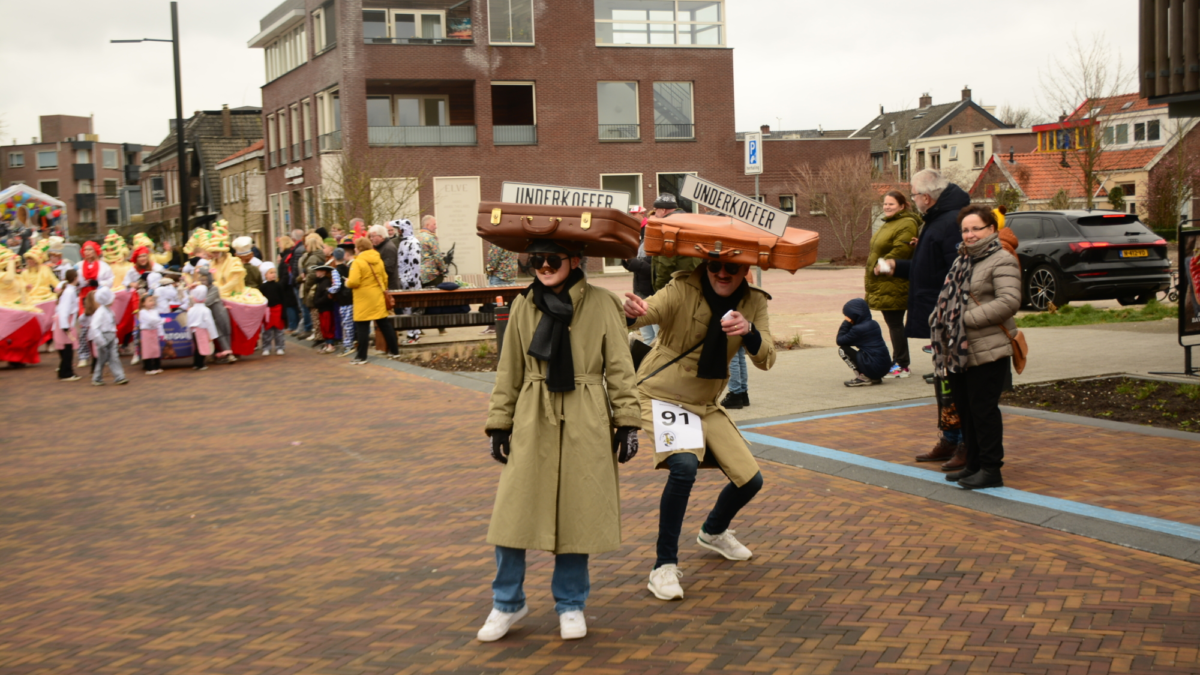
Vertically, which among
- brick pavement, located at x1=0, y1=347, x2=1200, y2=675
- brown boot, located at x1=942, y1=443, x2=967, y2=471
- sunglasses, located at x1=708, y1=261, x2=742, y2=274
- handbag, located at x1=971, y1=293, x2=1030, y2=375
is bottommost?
brick pavement, located at x1=0, y1=347, x2=1200, y2=675

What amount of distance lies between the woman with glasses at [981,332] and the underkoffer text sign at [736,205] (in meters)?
1.93

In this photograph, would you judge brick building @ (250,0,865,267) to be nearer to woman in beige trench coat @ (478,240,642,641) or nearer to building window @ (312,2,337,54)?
building window @ (312,2,337,54)

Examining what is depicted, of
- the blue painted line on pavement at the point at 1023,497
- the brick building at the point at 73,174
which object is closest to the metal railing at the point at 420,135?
the blue painted line on pavement at the point at 1023,497

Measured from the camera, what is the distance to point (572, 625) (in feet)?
14.1

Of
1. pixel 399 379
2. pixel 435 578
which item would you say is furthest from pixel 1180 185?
pixel 435 578

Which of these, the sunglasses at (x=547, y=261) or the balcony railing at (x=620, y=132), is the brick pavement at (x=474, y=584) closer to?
the sunglasses at (x=547, y=261)

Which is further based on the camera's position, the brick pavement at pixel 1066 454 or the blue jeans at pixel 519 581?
the brick pavement at pixel 1066 454

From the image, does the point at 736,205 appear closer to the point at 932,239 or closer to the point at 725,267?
the point at 725,267

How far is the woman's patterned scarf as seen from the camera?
630cm

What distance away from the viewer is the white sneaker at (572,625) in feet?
14.1

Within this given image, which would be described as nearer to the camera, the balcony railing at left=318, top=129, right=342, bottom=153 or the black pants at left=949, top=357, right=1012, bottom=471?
the black pants at left=949, top=357, right=1012, bottom=471

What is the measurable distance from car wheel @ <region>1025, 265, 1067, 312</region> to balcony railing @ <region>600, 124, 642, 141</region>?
1013 inches

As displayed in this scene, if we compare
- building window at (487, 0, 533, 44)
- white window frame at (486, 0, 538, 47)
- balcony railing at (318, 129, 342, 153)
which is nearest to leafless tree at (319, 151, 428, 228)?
balcony railing at (318, 129, 342, 153)

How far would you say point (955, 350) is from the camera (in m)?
6.31
